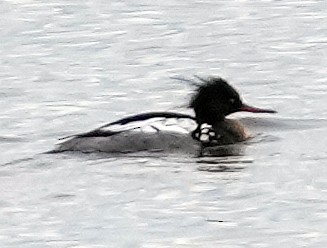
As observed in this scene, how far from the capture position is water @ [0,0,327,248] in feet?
43.5

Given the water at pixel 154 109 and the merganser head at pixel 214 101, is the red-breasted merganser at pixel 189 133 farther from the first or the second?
the water at pixel 154 109

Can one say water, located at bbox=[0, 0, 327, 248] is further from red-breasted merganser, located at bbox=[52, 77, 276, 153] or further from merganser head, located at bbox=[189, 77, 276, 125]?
merganser head, located at bbox=[189, 77, 276, 125]

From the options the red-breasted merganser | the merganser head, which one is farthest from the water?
the merganser head

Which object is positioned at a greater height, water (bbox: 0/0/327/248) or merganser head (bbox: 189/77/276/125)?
merganser head (bbox: 189/77/276/125)

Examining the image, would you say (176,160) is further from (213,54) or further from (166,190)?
(213,54)

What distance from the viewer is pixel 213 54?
70.6 ft

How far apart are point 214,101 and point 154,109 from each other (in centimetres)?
156

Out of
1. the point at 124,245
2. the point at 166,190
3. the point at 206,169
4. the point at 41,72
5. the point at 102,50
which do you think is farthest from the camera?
the point at 102,50

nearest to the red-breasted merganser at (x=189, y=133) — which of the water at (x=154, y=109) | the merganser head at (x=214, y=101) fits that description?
the merganser head at (x=214, y=101)

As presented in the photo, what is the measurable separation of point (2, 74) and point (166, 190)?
22.3 ft

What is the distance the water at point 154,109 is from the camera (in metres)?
13.3

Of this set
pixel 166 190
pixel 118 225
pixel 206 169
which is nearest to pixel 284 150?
pixel 206 169

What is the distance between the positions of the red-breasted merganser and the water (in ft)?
0.69

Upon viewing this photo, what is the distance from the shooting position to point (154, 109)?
18.2 metres
